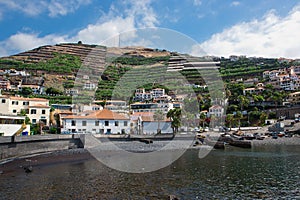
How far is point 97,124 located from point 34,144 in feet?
61.9

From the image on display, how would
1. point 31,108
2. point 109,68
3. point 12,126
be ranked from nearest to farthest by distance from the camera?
point 12,126, point 31,108, point 109,68

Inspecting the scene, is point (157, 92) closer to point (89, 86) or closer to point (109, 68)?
point (109, 68)

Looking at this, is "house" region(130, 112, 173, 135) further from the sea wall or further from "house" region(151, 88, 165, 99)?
"house" region(151, 88, 165, 99)

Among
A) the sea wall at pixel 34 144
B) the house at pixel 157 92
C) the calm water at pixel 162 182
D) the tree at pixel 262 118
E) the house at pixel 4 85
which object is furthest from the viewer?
the house at pixel 157 92

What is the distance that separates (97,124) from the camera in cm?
4841

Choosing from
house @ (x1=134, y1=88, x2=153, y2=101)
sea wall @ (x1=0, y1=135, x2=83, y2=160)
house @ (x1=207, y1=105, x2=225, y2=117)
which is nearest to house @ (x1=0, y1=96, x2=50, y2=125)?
sea wall @ (x1=0, y1=135, x2=83, y2=160)

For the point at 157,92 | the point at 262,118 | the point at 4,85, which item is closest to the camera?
the point at 262,118

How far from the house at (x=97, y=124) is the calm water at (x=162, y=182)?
24.7m

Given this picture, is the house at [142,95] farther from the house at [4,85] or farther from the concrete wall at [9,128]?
the concrete wall at [9,128]

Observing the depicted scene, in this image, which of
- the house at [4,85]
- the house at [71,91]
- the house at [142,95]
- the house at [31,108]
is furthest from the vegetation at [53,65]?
the house at [31,108]

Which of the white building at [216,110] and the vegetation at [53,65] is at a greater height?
the vegetation at [53,65]

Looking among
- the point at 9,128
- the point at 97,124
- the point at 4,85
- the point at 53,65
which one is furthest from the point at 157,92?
the point at 9,128

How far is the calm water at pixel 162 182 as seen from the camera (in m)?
14.0

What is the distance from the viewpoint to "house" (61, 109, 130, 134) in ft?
154
